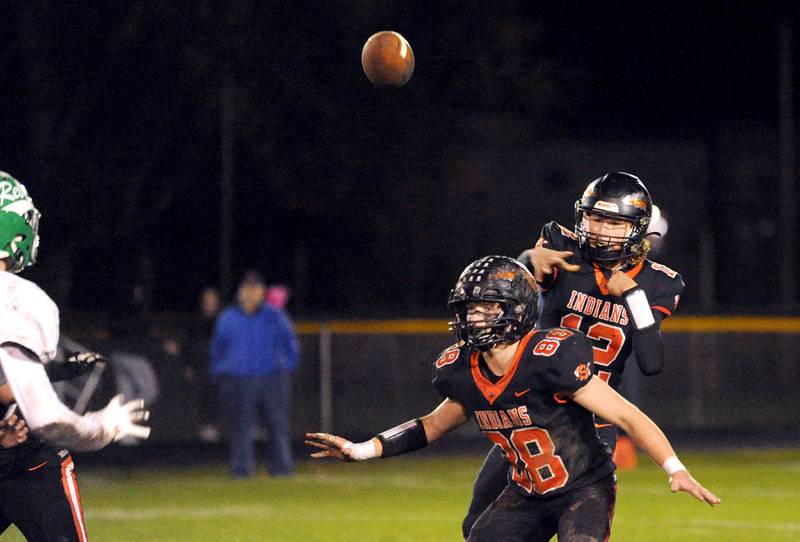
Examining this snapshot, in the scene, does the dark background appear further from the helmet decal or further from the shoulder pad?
the helmet decal

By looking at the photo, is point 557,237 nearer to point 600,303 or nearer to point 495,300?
point 600,303

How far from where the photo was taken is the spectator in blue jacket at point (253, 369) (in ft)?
42.0

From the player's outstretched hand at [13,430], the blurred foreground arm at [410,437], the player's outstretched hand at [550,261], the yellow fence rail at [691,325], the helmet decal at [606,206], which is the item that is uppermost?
the helmet decal at [606,206]

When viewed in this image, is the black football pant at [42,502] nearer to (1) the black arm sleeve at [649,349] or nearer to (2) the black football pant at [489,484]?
(2) the black football pant at [489,484]

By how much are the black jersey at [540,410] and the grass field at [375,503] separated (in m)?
3.87

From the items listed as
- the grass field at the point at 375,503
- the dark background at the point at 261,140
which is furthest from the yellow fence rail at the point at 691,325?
the grass field at the point at 375,503

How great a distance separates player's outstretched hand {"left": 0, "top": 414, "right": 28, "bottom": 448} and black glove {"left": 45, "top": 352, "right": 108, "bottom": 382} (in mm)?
456

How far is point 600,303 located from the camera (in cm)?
608

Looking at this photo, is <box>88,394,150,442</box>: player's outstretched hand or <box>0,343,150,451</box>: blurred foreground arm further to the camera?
<box>88,394,150,442</box>: player's outstretched hand

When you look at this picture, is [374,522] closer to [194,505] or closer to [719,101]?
[194,505]

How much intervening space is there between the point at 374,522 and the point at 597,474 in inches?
188

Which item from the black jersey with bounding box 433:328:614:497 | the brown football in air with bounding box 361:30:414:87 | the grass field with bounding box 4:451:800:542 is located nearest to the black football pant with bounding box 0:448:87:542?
the black jersey with bounding box 433:328:614:497

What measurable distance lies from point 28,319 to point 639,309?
2.49 meters

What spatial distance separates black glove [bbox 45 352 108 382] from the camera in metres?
5.43
